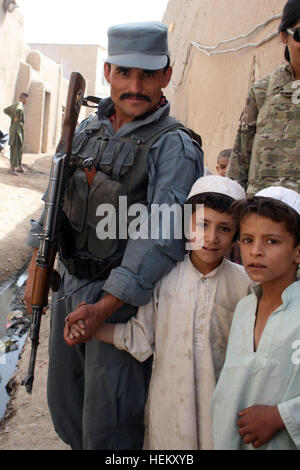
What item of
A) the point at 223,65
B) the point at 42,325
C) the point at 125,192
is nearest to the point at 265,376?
the point at 125,192

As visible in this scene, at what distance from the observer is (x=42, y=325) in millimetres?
3926

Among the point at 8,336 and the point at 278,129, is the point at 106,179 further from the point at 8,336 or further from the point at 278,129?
the point at 8,336

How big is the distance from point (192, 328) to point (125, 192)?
20.6 inches

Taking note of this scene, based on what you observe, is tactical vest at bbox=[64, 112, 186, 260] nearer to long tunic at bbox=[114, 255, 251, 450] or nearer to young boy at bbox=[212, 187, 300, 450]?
long tunic at bbox=[114, 255, 251, 450]

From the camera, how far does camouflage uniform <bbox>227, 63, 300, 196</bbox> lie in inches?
75.1

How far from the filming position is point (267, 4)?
3838 mm

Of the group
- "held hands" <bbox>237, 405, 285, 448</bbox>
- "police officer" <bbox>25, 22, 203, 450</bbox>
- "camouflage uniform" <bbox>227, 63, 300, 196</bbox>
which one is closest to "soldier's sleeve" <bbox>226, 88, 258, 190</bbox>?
"camouflage uniform" <bbox>227, 63, 300, 196</bbox>

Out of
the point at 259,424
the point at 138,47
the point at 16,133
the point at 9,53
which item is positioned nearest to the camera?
the point at 259,424

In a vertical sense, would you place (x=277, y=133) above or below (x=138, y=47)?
below

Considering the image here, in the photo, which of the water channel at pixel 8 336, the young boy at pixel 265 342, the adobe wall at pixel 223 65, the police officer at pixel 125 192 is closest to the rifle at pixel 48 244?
the police officer at pixel 125 192

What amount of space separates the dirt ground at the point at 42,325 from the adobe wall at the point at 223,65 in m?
2.63

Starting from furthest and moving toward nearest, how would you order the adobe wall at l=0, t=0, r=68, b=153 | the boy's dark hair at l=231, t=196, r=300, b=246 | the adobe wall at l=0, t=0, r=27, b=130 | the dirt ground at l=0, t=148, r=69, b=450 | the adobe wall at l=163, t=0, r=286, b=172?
the adobe wall at l=0, t=0, r=68, b=153, the adobe wall at l=0, t=0, r=27, b=130, the adobe wall at l=163, t=0, r=286, b=172, the dirt ground at l=0, t=148, r=69, b=450, the boy's dark hair at l=231, t=196, r=300, b=246
